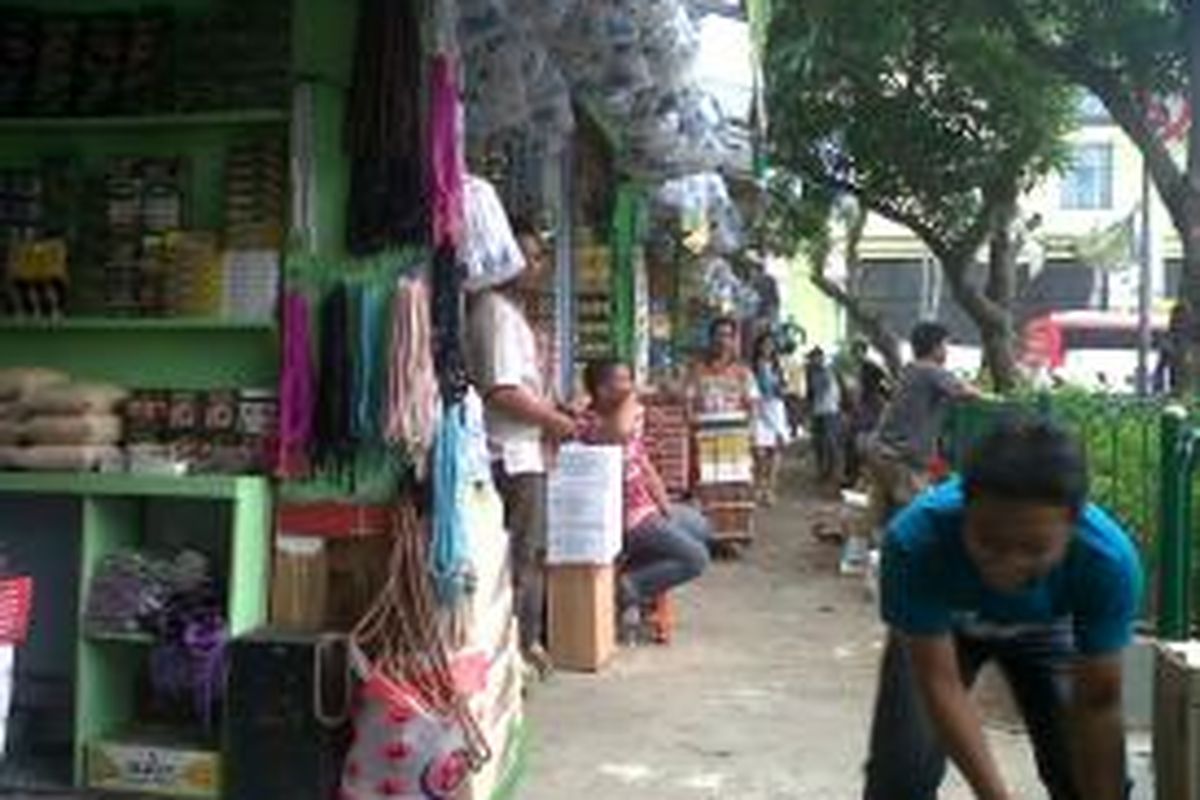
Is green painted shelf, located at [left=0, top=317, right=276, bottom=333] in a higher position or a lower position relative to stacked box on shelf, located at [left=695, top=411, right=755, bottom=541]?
higher

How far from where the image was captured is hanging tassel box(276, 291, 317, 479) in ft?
20.7

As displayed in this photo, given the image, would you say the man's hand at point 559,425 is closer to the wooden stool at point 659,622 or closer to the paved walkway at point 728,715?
the paved walkway at point 728,715

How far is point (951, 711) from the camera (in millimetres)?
3941

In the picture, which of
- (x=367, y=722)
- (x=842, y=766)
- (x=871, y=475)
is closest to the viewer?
(x=367, y=722)

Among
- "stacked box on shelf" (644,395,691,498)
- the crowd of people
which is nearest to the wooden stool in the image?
the crowd of people

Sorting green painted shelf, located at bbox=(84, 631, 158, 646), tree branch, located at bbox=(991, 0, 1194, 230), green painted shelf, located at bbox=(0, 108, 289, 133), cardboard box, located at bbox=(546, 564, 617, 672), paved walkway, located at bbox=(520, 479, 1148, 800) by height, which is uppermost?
tree branch, located at bbox=(991, 0, 1194, 230)

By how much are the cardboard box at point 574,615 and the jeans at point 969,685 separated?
171 inches

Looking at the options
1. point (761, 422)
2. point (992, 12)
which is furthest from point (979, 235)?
point (992, 12)

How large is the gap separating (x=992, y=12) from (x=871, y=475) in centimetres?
404

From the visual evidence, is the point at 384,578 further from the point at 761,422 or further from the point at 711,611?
the point at 761,422

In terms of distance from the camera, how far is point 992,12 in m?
15.0

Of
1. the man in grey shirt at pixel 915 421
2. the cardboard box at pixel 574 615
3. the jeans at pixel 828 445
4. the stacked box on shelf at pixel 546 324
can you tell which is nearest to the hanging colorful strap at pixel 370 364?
the cardboard box at pixel 574 615

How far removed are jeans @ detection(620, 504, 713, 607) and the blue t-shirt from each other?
550cm

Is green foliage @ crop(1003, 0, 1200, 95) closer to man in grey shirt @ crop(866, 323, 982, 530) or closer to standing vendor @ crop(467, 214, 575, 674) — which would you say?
man in grey shirt @ crop(866, 323, 982, 530)
